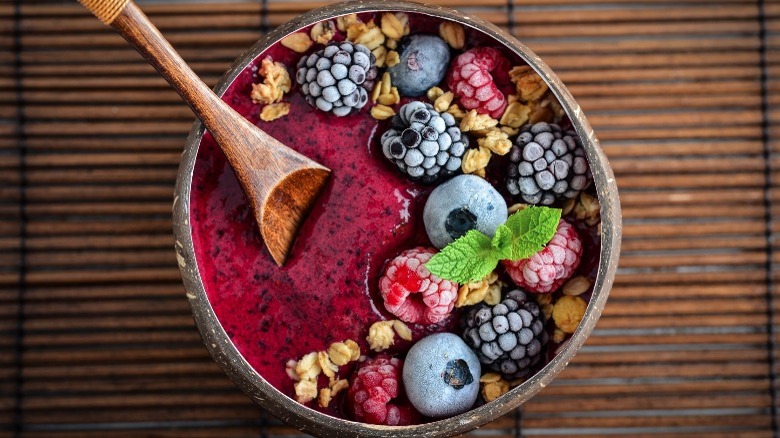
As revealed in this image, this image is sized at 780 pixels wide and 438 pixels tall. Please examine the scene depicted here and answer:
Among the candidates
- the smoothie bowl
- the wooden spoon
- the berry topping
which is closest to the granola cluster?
the smoothie bowl

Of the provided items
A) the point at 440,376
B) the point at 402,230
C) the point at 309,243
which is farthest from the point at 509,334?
the point at 309,243

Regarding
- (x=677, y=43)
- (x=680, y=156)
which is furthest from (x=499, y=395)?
(x=677, y=43)

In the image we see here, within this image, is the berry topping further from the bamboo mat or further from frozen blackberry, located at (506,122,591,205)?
the bamboo mat

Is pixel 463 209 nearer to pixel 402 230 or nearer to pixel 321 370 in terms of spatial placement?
pixel 402 230

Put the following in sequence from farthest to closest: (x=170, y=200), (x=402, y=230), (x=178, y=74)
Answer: (x=170, y=200), (x=402, y=230), (x=178, y=74)

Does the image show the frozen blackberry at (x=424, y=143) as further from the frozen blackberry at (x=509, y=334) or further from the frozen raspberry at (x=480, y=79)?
the frozen blackberry at (x=509, y=334)

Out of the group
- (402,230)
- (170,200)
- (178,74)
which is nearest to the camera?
(178,74)
